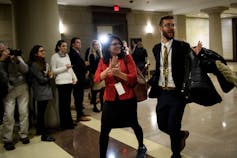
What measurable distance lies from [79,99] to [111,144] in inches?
62.8

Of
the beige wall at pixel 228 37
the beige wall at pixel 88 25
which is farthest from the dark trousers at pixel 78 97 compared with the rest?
the beige wall at pixel 228 37

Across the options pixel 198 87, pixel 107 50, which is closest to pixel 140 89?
pixel 107 50

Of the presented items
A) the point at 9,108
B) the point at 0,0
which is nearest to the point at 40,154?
the point at 9,108

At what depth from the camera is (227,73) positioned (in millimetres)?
2180

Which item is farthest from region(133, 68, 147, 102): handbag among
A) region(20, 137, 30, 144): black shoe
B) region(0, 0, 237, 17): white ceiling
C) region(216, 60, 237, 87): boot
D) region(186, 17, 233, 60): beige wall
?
region(186, 17, 233, 60): beige wall

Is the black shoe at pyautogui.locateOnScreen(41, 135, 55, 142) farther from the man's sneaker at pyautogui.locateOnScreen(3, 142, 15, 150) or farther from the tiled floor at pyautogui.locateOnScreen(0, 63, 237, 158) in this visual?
the man's sneaker at pyautogui.locateOnScreen(3, 142, 15, 150)

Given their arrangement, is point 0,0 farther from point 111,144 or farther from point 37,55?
point 111,144

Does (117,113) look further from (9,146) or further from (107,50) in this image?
(9,146)

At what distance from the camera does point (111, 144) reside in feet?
11.5

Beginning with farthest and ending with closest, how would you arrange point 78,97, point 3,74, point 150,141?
point 78,97 → point 150,141 → point 3,74

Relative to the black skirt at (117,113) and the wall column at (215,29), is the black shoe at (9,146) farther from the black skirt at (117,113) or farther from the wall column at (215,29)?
the wall column at (215,29)

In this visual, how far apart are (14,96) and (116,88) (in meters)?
1.70

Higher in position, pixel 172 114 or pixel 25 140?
pixel 172 114

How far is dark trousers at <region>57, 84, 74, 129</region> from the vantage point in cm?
424
